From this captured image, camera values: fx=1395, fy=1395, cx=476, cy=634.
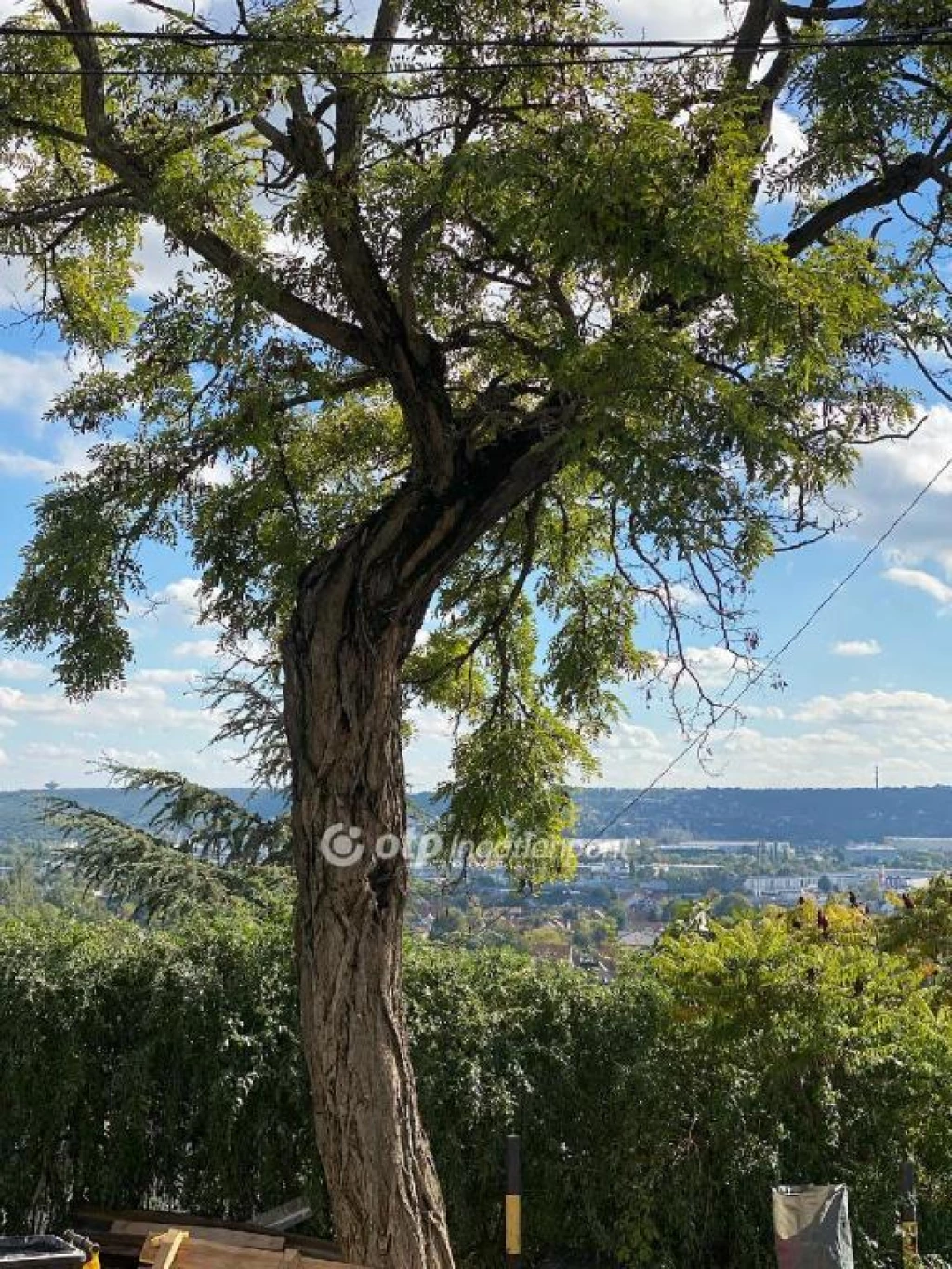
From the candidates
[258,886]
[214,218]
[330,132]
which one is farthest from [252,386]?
[258,886]

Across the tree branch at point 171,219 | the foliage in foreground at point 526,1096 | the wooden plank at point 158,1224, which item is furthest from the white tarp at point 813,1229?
the tree branch at point 171,219

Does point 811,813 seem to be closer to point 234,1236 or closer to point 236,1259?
point 234,1236

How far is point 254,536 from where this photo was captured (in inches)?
348

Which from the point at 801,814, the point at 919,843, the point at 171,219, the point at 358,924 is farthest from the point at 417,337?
the point at 801,814

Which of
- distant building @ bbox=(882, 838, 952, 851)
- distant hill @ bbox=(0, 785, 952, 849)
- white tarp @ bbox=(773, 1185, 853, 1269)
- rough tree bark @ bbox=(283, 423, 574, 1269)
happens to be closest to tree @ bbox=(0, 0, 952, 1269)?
rough tree bark @ bbox=(283, 423, 574, 1269)

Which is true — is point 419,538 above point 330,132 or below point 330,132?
below

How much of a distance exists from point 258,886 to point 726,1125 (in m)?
3.48

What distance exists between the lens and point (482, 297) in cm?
845

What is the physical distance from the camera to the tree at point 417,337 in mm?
5988

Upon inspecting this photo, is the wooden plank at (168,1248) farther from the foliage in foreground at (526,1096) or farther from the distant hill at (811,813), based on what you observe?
the distant hill at (811,813)

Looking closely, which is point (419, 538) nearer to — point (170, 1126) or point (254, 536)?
point (254, 536)

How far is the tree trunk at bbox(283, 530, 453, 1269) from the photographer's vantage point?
6203 millimetres

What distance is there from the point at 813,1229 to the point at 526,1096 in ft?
5.53

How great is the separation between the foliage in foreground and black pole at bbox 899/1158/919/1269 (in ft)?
1.33
